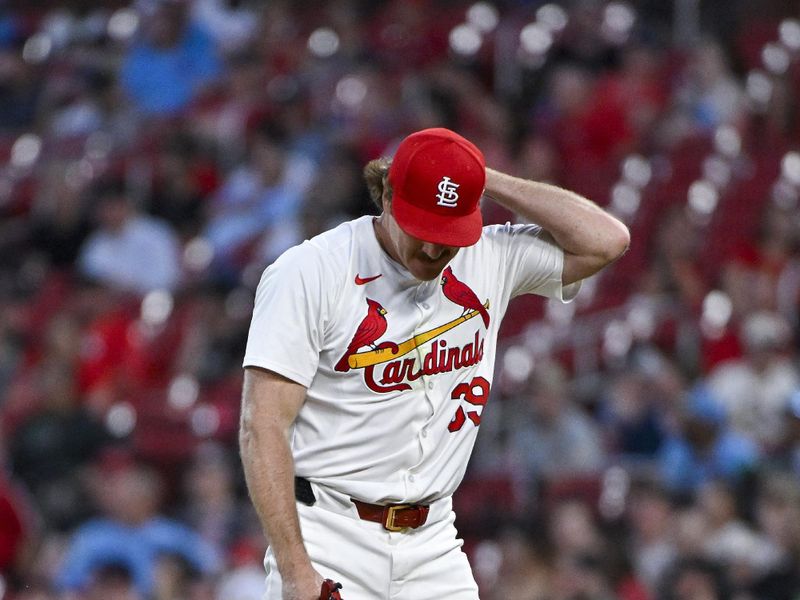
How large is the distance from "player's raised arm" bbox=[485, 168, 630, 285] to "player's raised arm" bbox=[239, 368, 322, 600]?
30.3 inches

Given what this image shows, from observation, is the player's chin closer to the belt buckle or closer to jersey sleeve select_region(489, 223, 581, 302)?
jersey sleeve select_region(489, 223, 581, 302)

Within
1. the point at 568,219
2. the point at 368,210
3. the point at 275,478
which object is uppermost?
the point at 568,219

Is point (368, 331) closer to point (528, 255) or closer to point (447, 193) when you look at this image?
point (447, 193)

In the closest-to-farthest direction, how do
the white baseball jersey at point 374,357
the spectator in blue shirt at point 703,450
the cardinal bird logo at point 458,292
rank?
the white baseball jersey at point 374,357 < the cardinal bird logo at point 458,292 < the spectator in blue shirt at point 703,450

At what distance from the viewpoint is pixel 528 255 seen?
3.63 meters

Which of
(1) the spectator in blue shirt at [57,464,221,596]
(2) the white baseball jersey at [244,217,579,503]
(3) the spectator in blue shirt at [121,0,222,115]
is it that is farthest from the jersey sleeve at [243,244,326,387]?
(3) the spectator in blue shirt at [121,0,222,115]

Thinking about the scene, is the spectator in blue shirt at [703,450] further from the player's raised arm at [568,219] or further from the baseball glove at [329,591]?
the baseball glove at [329,591]

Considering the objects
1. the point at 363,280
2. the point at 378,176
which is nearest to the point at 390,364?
the point at 363,280

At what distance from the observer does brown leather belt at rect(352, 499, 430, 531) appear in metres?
3.37

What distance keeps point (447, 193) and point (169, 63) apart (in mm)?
8523

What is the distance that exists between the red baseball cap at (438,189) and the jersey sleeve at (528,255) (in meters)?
0.39

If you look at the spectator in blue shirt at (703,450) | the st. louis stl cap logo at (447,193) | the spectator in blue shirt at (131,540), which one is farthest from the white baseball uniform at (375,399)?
the spectator in blue shirt at (703,450)

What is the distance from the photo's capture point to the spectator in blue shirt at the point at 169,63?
37.0 feet

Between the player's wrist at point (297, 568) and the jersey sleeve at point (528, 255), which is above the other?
the jersey sleeve at point (528, 255)
